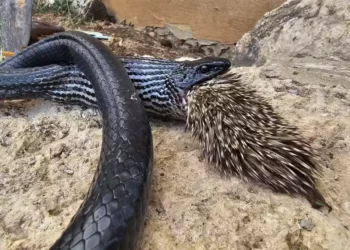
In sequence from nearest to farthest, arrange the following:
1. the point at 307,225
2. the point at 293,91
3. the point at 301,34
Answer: the point at 307,225, the point at 293,91, the point at 301,34

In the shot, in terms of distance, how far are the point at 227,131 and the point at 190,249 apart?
40cm

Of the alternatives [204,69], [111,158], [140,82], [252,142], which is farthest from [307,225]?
[140,82]

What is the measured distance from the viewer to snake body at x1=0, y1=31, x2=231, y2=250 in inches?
35.9

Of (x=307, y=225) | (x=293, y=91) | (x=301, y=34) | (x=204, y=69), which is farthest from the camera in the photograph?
(x=301, y=34)

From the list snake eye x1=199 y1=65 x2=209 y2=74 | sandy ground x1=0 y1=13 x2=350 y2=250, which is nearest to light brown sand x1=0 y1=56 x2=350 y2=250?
sandy ground x1=0 y1=13 x2=350 y2=250

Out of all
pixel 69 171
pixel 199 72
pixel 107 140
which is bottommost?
pixel 69 171

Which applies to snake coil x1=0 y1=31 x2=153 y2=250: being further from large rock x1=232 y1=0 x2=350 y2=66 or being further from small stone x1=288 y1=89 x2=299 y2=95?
large rock x1=232 y1=0 x2=350 y2=66

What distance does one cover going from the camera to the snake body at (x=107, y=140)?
0.91 m

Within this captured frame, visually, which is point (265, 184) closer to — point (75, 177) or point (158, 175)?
point (158, 175)

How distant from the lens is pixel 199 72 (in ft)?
4.86

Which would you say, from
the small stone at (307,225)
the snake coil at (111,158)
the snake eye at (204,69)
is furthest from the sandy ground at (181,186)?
the snake eye at (204,69)

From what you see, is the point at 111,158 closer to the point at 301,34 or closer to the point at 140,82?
the point at 140,82

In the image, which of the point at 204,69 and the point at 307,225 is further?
the point at 204,69

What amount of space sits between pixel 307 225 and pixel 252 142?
277mm
